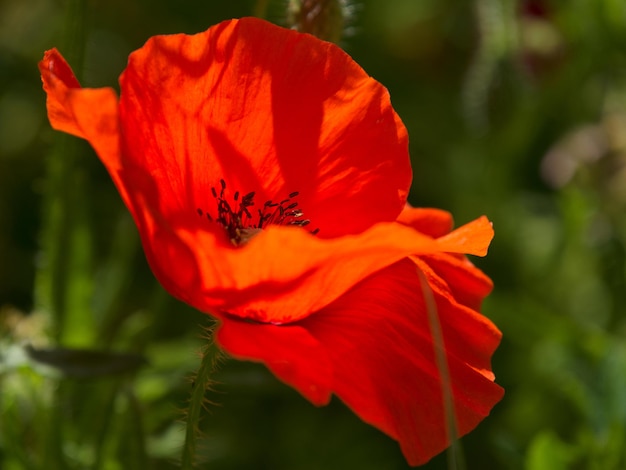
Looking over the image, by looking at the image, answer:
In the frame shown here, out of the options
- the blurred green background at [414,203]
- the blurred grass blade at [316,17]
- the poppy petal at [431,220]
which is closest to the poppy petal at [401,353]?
the poppy petal at [431,220]

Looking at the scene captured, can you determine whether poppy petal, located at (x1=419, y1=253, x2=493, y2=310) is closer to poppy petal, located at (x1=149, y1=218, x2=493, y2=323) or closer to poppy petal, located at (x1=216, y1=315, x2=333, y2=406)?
poppy petal, located at (x1=149, y1=218, x2=493, y2=323)

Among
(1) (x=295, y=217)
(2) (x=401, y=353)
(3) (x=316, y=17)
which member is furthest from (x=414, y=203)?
(2) (x=401, y=353)

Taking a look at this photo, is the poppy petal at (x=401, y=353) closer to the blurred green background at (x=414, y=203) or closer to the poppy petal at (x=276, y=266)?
the poppy petal at (x=276, y=266)

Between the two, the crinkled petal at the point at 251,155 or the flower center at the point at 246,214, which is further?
the flower center at the point at 246,214

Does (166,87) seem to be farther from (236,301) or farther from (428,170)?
(428,170)

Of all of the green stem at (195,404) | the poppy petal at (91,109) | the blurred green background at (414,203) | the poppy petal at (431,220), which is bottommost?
the blurred green background at (414,203)

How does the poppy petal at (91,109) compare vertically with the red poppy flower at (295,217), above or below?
above

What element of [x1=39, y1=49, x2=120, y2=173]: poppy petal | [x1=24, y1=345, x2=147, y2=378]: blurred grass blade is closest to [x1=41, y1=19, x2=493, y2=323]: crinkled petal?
[x1=39, y1=49, x2=120, y2=173]: poppy petal
